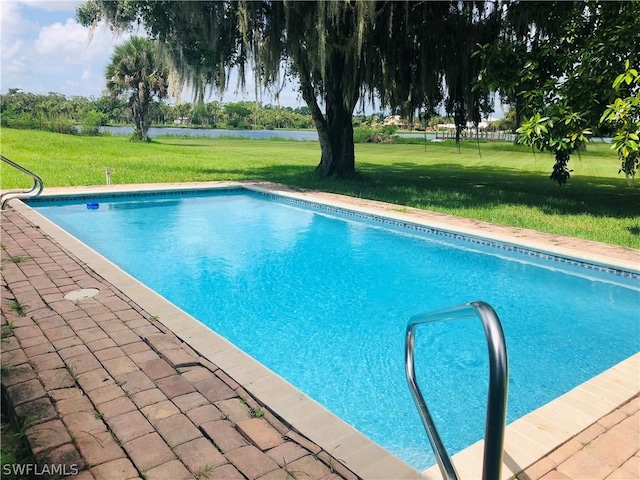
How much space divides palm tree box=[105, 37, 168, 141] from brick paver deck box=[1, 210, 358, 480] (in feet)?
94.4

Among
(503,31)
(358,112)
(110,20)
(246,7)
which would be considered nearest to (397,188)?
(358,112)

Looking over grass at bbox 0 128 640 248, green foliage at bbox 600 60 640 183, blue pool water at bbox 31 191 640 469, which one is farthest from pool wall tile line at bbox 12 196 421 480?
green foliage at bbox 600 60 640 183

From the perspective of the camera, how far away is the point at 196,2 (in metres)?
8.62

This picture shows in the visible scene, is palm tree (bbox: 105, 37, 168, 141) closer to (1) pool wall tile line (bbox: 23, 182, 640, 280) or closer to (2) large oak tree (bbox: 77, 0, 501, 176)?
(2) large oak tree (bbox: 77, 0, 501, 176)

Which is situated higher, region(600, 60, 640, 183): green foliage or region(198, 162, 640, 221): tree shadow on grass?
region(600, 60, 640, 183): green foliage

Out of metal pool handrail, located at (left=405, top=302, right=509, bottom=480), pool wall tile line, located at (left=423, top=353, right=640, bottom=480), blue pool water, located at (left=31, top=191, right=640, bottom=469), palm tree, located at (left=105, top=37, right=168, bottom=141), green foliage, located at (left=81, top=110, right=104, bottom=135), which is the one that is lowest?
blue pool water, located at (left=31, top=191, right=640, bottom=469)

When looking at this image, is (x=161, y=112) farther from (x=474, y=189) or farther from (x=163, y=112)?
(x=474, y=189)

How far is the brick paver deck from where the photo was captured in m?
1.86

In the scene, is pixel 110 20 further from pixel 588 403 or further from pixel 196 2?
pixel 588 403

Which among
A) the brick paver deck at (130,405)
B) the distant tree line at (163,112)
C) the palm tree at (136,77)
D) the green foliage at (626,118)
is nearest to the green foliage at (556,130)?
the green foliage at (626,118)

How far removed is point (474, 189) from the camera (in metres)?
10.7

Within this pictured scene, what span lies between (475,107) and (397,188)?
2.62m

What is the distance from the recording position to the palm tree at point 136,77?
2958 centimetres

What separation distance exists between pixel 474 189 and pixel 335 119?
11.9ft
